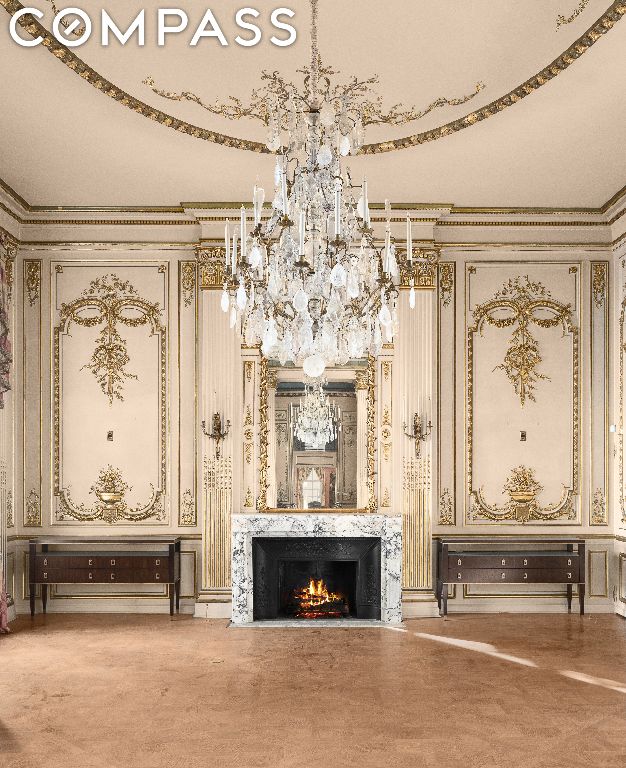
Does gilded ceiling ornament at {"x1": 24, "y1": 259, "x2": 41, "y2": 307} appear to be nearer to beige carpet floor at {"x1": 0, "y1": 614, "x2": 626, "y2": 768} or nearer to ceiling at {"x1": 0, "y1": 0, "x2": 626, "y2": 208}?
ceiling at {"x1": 0, "y1": 0, "x2": 626, "y2": 208}

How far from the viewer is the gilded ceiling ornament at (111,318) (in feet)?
24.1

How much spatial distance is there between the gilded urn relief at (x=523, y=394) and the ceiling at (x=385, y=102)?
2.67 ft

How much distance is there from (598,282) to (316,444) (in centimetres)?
306

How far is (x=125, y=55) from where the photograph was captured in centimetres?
436

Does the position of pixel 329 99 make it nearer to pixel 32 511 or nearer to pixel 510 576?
pixel 510 576

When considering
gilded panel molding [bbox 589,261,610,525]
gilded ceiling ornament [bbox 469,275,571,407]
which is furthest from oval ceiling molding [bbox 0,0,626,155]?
gilded panel molding [bbox 589,261,610,525]

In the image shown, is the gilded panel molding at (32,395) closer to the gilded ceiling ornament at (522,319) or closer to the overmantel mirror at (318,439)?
the overmantel mirror at (318,439)

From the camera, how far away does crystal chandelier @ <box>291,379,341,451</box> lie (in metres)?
7.06

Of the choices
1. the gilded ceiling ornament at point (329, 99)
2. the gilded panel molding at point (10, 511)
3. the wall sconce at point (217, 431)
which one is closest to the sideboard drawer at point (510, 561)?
the wall sconce at point (217, 431)

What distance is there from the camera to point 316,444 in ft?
23.1

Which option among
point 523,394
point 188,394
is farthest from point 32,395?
point 523,394

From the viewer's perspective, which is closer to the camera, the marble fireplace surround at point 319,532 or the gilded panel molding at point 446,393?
the marble fireplace surround at point 319,532

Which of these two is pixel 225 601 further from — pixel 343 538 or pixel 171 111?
pixel 171 111

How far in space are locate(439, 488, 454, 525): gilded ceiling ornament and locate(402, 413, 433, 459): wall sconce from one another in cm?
49
